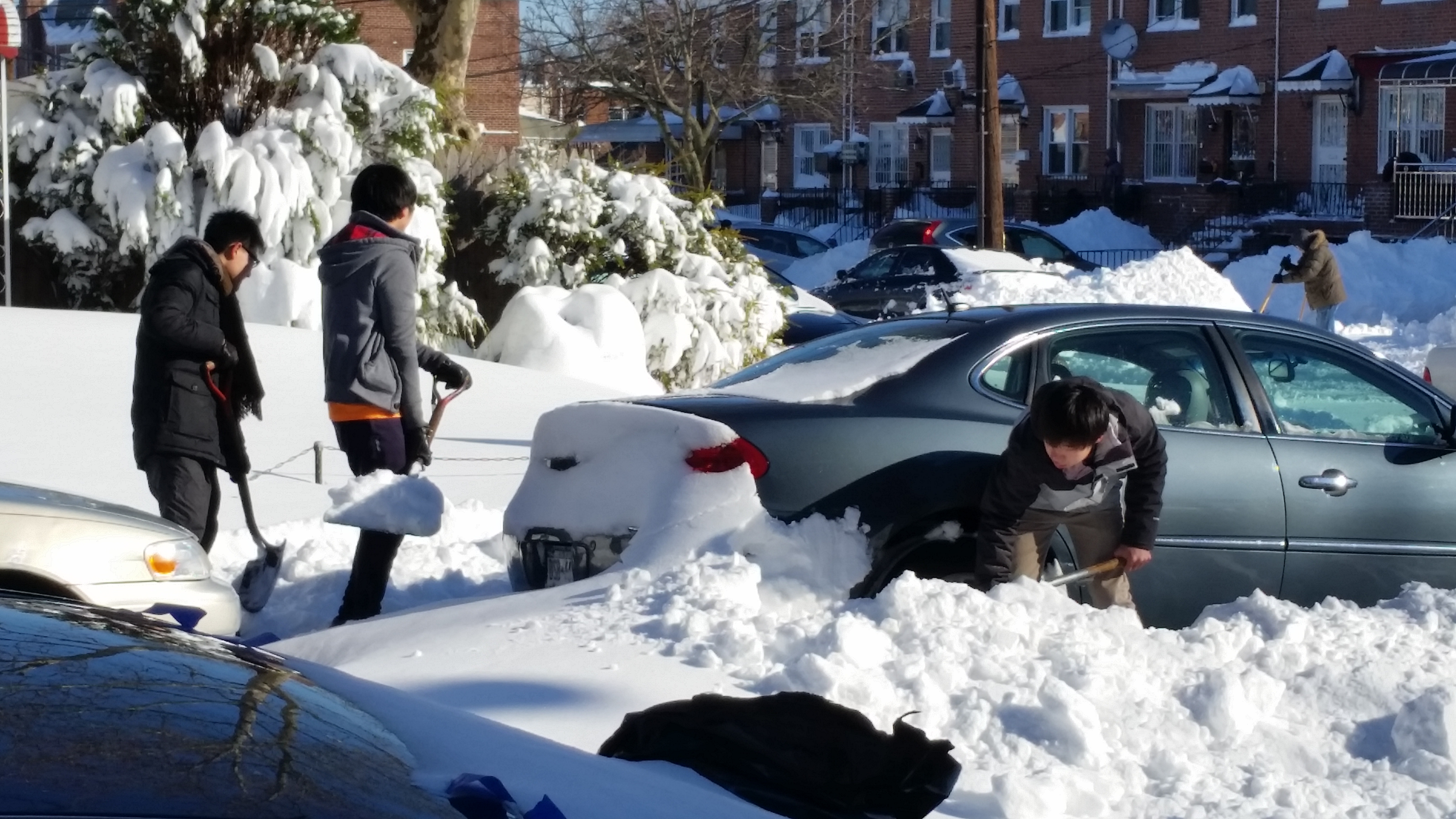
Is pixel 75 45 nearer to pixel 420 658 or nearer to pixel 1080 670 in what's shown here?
pixel 420 658

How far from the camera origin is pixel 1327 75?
113 feet

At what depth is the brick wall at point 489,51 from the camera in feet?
135

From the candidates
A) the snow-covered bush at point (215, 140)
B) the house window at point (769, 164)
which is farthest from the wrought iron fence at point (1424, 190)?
the snow-covered bush at point (215, 140)

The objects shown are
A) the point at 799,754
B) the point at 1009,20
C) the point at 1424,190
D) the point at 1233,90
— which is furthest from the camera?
the point at 1009,20

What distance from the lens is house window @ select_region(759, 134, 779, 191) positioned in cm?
5041

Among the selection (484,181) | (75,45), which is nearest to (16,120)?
(75,45)

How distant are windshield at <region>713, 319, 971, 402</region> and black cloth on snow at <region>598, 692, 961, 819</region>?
2442 millimetres

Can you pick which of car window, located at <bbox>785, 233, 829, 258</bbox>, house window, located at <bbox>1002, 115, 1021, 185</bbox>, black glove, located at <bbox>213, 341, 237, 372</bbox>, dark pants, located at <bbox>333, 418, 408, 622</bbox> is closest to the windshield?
dark pants, located at <bbox>333, 418, 408, 622</bbox>

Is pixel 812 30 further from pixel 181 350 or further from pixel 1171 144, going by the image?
pixel 181 350

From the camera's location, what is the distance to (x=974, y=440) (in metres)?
5.54

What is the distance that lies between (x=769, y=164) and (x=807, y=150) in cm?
184

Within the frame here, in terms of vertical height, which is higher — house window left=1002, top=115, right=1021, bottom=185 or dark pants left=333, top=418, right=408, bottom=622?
house window left=1002, top=115, right=1021, bottom=185

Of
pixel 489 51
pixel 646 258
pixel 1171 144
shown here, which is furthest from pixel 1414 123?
pixel 646 258

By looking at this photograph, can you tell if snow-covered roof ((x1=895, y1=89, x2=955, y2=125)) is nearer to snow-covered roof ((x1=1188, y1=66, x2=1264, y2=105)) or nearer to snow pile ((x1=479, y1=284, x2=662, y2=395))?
snow-covered roof ((x1=1188, y1=66, x2=1264, y2=105))
